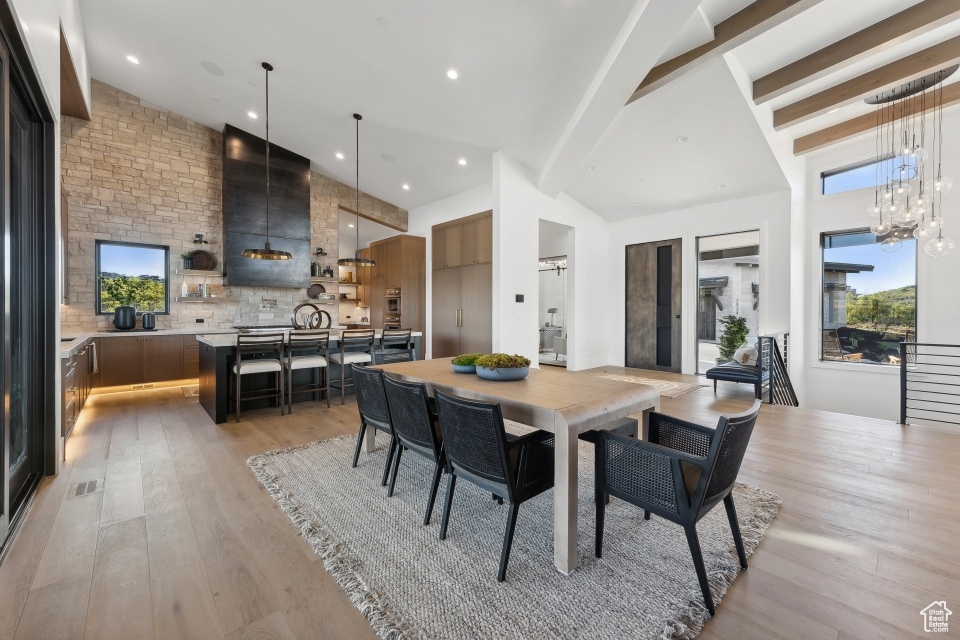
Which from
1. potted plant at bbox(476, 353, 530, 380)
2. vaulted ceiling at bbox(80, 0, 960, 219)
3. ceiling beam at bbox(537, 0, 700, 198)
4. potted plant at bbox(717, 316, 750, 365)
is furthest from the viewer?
potted plant at bbox(717, 316, 750, 365)

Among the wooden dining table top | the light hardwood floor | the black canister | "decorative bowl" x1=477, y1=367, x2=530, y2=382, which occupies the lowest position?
the light hardwood floor

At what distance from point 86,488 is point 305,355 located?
2.32m

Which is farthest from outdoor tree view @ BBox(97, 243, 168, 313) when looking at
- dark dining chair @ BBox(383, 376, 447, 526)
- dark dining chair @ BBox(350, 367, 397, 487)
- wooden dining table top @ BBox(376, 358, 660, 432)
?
dark dining chair @ BBox(383, 376, 447, 526)

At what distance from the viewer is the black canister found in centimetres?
559

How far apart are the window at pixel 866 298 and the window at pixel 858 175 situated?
70 cm

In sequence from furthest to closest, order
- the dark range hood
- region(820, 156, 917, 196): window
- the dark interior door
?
the dark interior door
the dark range hood
region(820, 156, 917, 196): window

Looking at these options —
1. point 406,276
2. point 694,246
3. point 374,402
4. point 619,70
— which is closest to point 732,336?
point 694,246

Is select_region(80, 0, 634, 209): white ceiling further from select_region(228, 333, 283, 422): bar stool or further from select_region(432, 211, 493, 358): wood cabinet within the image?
select_region(228, 333, 283, 422): bar stool

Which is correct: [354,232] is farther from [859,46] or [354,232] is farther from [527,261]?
[859,46]

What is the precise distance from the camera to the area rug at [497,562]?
4.70ft

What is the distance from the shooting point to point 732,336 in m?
6.68

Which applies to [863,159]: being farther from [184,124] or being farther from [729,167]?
[184,124]

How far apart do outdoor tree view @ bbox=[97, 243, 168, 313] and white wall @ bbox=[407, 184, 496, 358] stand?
4230 mm

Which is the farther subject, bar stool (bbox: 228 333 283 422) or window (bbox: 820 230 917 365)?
window (bbox: 820 230 917 365)
